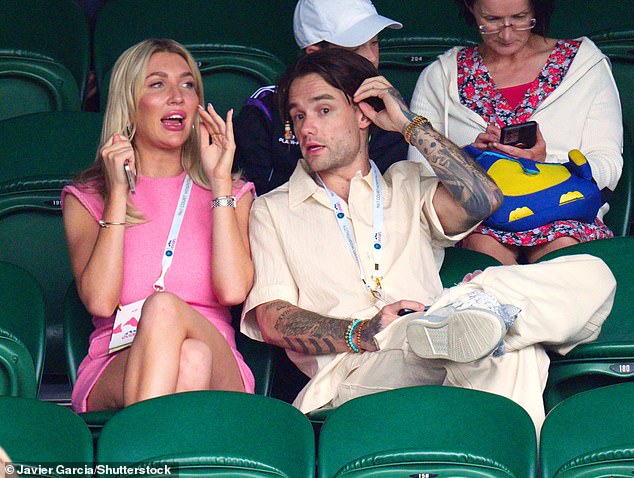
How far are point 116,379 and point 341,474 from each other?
0.88 metres

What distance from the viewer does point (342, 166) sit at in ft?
12.4

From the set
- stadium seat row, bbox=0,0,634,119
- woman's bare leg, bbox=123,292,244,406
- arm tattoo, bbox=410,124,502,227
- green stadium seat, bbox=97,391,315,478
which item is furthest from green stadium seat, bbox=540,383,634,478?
stadium seat row, bbox=0,0,634,119

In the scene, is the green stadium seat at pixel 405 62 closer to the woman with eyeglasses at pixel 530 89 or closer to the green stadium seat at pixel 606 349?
the woman with eyeglasses at pixel 530 89

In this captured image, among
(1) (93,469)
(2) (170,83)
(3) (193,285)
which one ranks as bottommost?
(1) (93,469)

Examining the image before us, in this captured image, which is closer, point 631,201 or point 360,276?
point 360,276

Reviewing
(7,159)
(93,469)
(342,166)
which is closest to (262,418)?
(93,469)

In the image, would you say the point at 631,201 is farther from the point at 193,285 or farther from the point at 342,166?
the point at 193,285

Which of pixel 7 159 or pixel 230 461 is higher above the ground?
pixel 7 159

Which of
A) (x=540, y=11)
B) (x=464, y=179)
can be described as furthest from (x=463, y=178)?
(x=540, y=11)

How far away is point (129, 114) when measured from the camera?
3.85 meters

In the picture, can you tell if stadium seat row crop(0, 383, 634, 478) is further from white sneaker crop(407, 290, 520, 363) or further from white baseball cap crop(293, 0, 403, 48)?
white baseball cap crop(293, 0, 403, 48)

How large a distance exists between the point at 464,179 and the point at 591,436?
38.0 inches

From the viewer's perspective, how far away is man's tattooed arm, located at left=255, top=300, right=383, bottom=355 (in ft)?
11.3

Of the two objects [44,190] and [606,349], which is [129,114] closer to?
[44,190]
